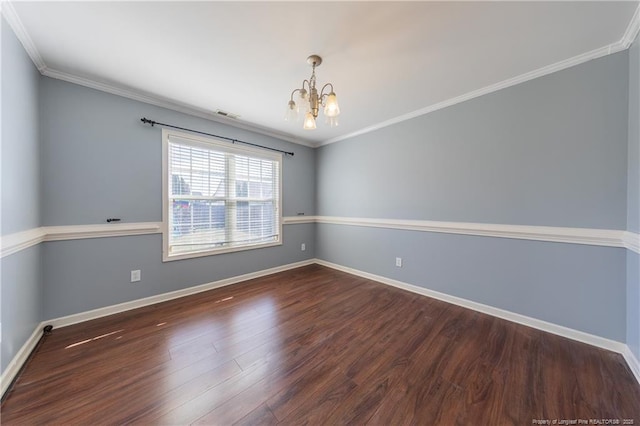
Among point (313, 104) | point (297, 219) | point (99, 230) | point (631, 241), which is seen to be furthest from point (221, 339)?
point (631, 241)

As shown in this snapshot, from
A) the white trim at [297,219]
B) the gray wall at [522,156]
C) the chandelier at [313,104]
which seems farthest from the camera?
the white trim at [297,219]

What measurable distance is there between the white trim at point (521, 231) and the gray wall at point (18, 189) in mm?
3598

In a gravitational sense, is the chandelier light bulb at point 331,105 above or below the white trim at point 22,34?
below

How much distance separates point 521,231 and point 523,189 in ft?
1.38

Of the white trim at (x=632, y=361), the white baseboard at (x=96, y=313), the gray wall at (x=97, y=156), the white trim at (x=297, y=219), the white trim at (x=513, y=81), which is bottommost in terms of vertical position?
the white trim at (x=632, y=361)

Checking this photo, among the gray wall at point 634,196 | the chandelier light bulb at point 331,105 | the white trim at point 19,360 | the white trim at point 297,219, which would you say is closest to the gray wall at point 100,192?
the white trim at point 19,360

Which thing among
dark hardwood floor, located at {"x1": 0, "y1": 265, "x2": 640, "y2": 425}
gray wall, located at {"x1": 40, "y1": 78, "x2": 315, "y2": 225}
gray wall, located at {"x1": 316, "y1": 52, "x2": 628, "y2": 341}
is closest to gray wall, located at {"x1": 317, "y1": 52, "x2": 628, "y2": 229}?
gray wall, located at {"x1": 316, "y1": 52, "x2": 628, "y2": 341}

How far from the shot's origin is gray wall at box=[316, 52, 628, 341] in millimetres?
1837

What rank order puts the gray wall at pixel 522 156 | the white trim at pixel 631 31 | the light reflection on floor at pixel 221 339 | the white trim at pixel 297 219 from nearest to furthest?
1. the white trim at pixel 631 31
2. the light reflection on floor at pixel 221 339
3. the gray wall at pixel 522 156
4. the white trim at pixel 297 219

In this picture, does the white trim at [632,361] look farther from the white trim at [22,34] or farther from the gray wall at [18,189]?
the white trim at [22,34]

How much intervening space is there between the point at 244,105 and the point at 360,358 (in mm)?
2993

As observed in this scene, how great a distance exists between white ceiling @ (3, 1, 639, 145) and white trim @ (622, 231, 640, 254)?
148 cm

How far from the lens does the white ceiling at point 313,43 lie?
1.45 m

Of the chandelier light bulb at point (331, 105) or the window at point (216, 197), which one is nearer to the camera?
the chandelier light bulb at point (331, 105)
